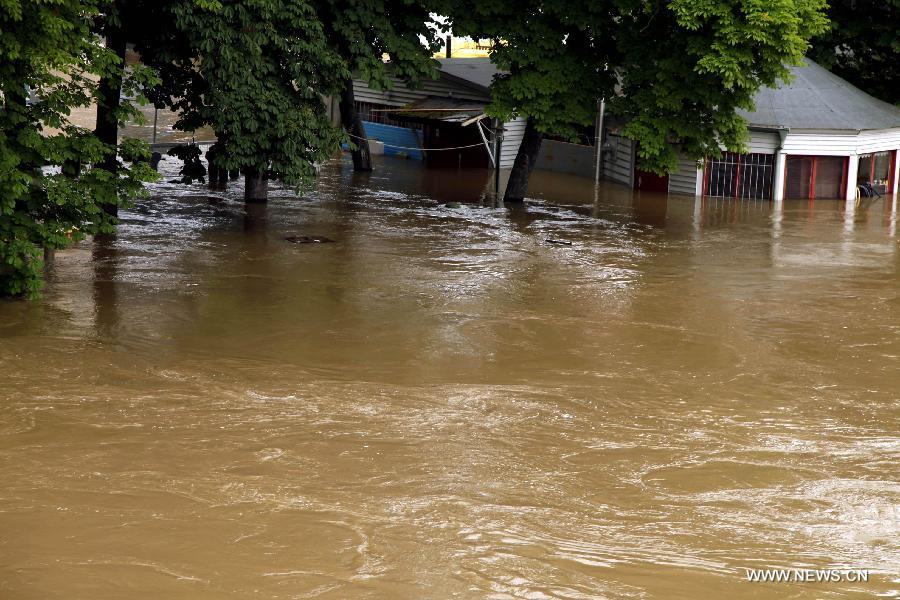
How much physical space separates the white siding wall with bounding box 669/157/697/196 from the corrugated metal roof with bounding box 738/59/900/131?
223 centimetres

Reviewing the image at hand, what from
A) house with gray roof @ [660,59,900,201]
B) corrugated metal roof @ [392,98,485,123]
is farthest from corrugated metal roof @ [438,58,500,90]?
house with gray roof @ [660,59,900,201]

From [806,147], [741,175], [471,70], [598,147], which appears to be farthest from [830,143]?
[471,70]

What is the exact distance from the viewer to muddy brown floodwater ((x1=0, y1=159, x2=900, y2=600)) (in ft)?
32.4

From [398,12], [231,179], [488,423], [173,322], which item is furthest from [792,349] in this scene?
[231,179]

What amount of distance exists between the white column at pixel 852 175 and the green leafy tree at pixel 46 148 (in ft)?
75.2

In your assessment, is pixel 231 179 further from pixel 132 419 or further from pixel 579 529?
pixel 579 529

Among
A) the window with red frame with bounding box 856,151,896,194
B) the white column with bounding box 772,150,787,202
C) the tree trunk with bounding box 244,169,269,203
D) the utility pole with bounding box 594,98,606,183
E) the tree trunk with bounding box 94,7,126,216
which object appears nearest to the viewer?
the tree trunk with bounding box 94,7,126,216

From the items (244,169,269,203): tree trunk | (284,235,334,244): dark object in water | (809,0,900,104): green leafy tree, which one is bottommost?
(284,235,334,244): dark object in water

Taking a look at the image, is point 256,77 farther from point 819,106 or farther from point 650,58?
point 819,106

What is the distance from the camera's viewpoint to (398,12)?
28.2m

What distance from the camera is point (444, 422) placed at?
13.4 metres

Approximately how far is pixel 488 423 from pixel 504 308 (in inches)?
236

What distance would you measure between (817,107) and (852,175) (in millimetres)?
2418

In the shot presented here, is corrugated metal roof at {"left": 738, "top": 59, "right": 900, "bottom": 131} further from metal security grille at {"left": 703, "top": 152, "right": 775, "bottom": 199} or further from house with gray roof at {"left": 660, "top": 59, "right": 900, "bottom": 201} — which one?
metal security grille at {"left": 703, "top": 152, "right": 775, "bottom": 199}
